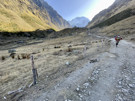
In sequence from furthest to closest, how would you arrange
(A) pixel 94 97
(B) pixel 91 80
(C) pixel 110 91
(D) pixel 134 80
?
(B) pixel 91 80 < (D) pixel 134 80 < (C) pixel 110 91 < (A) pixel 94 97

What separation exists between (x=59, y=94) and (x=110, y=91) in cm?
210

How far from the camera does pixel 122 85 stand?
3.32 metres

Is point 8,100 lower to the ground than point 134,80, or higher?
lower

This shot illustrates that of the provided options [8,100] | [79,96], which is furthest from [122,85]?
[8,100]

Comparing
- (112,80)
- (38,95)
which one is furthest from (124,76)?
(38,95)

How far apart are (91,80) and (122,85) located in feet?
4.35

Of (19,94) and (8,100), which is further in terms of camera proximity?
(19,94)

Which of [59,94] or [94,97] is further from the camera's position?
[59,94]

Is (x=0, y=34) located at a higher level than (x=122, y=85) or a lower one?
higher

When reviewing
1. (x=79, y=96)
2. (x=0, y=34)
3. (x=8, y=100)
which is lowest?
(x=8, y=100)

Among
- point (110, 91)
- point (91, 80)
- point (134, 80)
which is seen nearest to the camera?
point (110, 91)

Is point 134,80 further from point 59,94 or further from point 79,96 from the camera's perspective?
point 59,94

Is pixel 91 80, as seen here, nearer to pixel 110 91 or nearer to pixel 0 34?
pixel 110 91

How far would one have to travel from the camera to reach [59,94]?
121 inches
